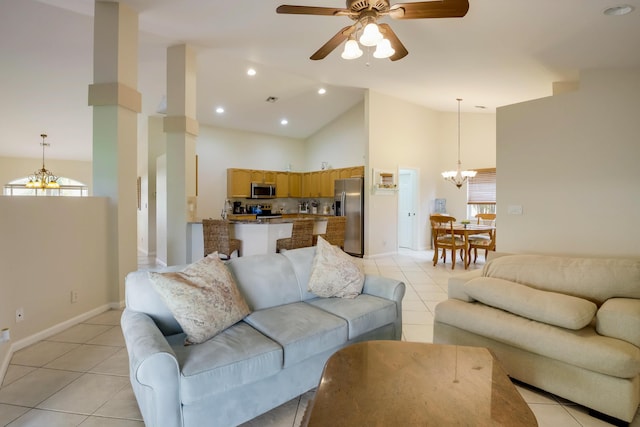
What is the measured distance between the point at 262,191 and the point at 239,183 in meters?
0.63

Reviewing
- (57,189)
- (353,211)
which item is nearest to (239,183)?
(353,211)

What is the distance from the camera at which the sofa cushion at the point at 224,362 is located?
56.3 inches

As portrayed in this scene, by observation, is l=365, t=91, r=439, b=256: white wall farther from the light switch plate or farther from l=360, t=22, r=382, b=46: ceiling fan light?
l=360, t=22, r=382, b=46: ceiling fan light

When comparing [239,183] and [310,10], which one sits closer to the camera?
[310,10]

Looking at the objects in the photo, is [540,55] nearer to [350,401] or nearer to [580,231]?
[580,231]

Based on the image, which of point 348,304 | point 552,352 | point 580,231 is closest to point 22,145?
point 348,304

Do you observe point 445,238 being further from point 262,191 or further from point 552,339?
point 262,191

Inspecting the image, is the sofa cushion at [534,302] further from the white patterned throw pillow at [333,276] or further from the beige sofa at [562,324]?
the white patterned throw pillow at [333,276]

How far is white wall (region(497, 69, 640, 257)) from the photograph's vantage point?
3.48m

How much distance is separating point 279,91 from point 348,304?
550cm

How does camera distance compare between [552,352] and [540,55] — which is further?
[540,55]

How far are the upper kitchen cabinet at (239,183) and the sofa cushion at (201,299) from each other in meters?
5.97

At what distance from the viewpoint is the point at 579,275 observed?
215cm

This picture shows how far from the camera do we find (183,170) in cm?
459
